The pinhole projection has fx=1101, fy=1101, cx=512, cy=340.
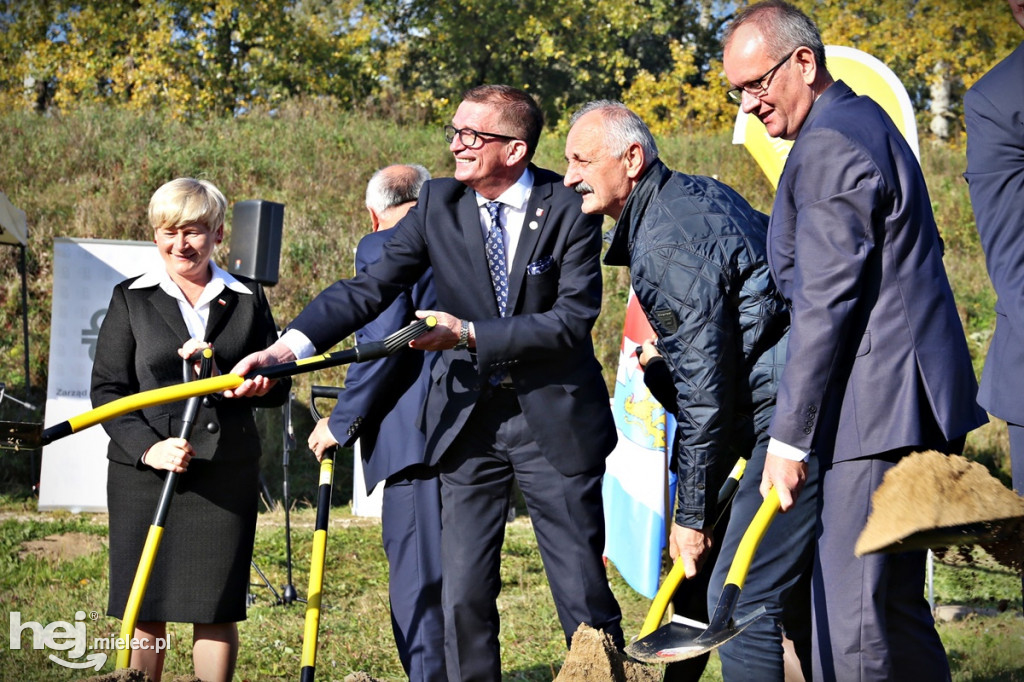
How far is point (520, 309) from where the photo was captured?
4.11 metres

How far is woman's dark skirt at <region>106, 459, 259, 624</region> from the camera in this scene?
4145 millimetres

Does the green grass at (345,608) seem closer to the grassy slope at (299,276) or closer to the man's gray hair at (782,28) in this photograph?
the grassy slope at (299,276)

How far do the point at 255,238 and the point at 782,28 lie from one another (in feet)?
18.8

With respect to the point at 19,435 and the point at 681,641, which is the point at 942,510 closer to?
the point at 681,641

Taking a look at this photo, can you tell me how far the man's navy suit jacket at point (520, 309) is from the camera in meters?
3.96

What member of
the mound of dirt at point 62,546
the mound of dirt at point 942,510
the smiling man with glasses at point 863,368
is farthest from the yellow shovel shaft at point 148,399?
the mound of dirt at point 62,546

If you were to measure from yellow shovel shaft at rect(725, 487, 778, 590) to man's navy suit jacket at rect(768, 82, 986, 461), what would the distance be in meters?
0.19

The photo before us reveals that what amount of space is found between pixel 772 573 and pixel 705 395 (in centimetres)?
59

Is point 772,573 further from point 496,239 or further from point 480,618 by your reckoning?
point 496,239

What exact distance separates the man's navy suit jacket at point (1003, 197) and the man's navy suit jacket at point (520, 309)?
143 cm

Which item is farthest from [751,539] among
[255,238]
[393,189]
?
[255,238]

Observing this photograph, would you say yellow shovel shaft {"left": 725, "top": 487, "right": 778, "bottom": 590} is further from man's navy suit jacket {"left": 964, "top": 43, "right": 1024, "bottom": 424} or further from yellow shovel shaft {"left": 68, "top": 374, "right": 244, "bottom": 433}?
yellow shovel shaft {"left": 68, "top": 374, "right": 244, "bottom": 433}

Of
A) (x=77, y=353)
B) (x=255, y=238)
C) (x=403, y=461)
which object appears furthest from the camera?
(x=77, y=353)

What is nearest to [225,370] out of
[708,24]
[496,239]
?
[496,239]
